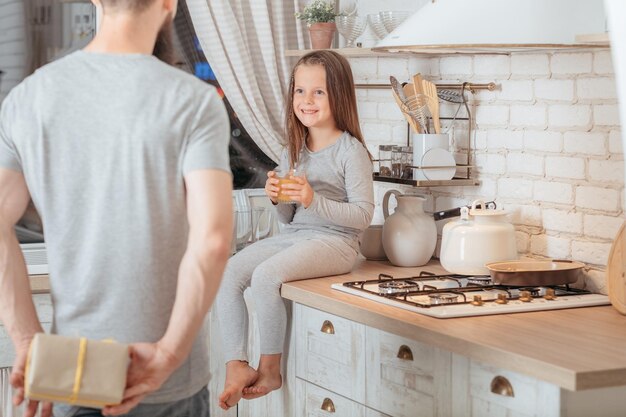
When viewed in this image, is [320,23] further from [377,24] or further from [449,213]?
[449,213]

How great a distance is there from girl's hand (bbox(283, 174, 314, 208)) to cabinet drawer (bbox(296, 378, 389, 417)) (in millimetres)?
552

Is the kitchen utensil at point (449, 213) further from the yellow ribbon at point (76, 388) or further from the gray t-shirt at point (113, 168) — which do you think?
the yellow ribbon at point (76, 388)

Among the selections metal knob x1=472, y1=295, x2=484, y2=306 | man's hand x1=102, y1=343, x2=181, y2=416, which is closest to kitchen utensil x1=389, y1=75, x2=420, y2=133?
metal knob x1=472, y1=295, x2=484, y2=306

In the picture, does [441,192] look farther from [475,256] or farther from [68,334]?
[68,334]

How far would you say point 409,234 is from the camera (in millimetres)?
3443

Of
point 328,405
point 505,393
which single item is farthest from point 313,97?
point 505,393

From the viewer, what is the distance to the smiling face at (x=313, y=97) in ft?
11.0

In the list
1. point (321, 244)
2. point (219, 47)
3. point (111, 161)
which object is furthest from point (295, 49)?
point (111, 161)

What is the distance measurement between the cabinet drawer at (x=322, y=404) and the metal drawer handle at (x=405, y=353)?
0.20m

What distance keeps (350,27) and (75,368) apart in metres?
2.36

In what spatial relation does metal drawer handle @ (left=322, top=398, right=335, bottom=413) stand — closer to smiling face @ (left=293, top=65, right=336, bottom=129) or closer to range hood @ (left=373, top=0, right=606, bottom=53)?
smiling face @ (left=293, top=65, right=336, bottom=129)

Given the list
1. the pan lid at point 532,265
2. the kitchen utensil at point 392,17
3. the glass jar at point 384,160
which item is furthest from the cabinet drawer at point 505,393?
the kitchen utensil at point 392,17

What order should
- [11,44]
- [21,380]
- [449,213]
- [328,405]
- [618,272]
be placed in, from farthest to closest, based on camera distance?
1. [11,44]
2. [449,213]
3. [328,405]
4. [618,272]
5. [21,380]

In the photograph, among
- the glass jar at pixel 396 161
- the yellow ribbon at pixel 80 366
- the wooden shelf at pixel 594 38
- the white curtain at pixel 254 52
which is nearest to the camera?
the yellow ribbon at pixel 80 366
